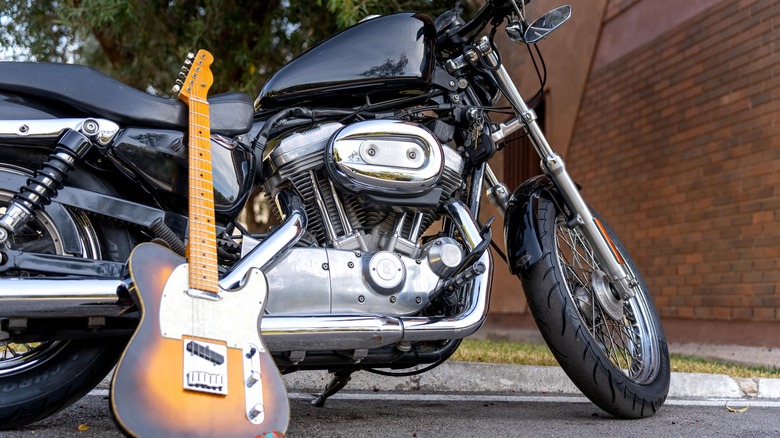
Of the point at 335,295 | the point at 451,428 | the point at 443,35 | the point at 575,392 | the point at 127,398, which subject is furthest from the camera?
the point at 575,392

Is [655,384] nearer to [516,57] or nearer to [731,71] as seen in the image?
[731,71]

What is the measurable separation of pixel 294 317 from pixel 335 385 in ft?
2.78

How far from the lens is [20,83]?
2.38m

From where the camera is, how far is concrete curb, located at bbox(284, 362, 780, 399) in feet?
13.5

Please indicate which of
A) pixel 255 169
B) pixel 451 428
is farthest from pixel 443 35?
pixel 451 428

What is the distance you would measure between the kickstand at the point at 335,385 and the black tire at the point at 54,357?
36.8 inches

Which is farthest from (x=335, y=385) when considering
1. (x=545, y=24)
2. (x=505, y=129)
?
(x=545, y=24)

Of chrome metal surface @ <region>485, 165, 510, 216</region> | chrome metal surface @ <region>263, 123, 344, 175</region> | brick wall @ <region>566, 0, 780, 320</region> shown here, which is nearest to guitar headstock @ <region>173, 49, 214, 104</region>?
chrome metal surface @ <region>263, 123, 344, 175</region>

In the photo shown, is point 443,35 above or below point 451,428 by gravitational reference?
above

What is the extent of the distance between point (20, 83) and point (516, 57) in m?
8.42

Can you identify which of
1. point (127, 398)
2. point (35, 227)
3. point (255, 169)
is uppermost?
point (35, 227)

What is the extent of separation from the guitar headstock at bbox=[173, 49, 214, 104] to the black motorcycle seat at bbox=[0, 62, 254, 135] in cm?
5

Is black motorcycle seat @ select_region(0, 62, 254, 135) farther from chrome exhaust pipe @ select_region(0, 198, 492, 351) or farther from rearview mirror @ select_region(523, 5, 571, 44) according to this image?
rearview mirror @ select_region(523, 5, 571, 44)

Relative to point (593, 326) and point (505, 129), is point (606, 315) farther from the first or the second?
point (505, 129)
